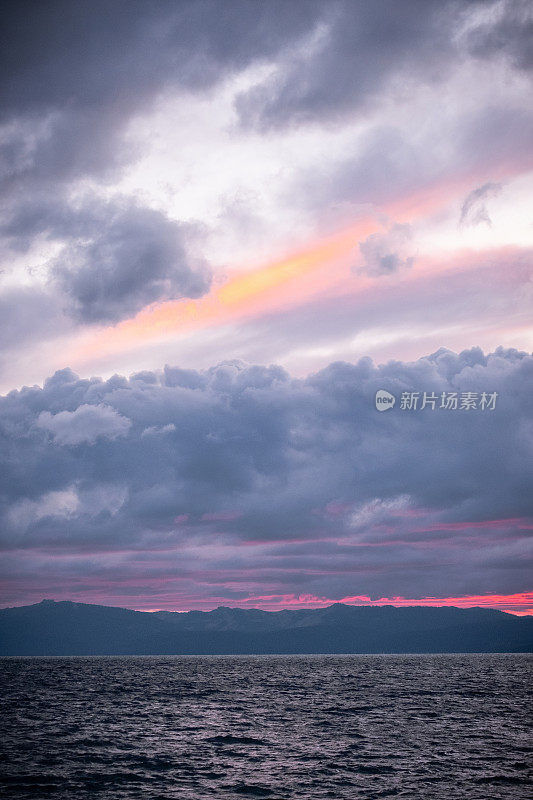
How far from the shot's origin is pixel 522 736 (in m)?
58.8

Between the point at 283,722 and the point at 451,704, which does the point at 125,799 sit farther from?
the point at 451,704

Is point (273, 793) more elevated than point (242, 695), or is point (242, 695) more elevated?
point (273, 793)

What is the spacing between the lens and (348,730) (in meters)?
63.0

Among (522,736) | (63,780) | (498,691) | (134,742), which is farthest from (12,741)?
(498,691)

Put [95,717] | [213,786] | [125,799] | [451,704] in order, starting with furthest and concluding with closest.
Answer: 1. [451,704]
2. [95,717]
3. [213,786]
4. [125,799]

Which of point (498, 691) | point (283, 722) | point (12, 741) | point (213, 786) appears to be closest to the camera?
A: point (213, 786)

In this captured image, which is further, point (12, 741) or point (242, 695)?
point (242, 695)

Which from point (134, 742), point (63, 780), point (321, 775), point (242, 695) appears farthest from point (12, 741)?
point (242, 695)

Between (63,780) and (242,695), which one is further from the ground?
(63,780)

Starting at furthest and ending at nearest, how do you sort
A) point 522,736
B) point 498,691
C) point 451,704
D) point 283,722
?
point 498,691
point 451,704
point 283,722
point 522,736

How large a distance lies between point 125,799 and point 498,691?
317 feet

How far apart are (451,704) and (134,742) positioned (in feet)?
168

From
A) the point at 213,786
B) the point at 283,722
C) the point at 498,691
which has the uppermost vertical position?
the point at 213,786

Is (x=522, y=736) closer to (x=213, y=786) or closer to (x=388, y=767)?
(x=388, y=767)
